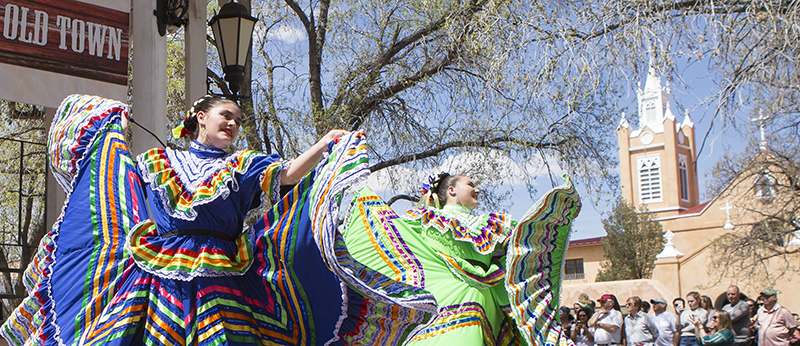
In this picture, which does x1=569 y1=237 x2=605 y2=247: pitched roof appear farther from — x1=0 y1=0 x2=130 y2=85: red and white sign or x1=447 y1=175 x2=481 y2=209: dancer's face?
x1=0 y1=0 x2=130 y2=85: red and white sign

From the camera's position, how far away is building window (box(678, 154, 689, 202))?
62.6 m

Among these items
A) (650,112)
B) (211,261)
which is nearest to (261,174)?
(211,261)

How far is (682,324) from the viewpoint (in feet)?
32.7

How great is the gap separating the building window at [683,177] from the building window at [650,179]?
177 centimetres

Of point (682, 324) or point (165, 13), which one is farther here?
point (682, 324)

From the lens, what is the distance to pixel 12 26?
457cm

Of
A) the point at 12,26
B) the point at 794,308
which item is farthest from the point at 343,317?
the point at 794,308

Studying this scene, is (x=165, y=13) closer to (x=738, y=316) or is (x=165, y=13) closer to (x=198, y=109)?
(x=198, y=109)

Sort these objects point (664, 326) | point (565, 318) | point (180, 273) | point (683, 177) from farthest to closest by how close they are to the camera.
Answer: point (683, 177) < point (664, 326) < point (565, 318) < point (180, 273)

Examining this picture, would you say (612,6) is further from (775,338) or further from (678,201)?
(678,201)

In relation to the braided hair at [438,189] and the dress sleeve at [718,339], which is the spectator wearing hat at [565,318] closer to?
the dress sleeve at [718,339]

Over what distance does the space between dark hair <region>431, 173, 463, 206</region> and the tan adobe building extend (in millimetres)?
1420

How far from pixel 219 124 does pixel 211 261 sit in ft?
1.98

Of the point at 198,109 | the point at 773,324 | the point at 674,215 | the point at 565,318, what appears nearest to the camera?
the point at 198,109
